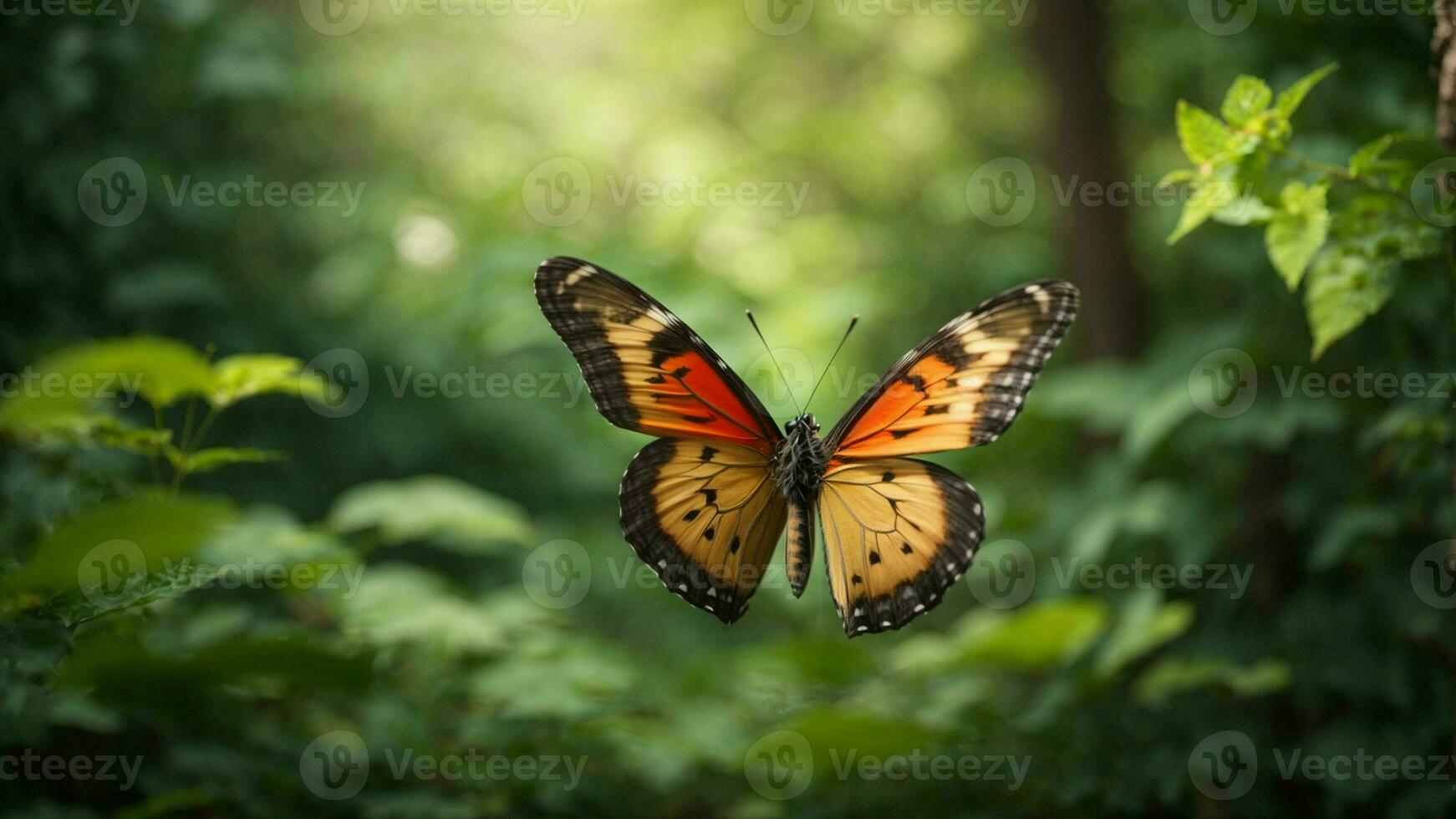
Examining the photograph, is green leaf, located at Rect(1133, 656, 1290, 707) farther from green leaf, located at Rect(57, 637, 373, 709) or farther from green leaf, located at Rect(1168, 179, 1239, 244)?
green leaf, located at Rect(57, 637, 373, 709)

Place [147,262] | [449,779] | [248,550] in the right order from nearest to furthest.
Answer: [248,550] → [449,779] → [147,262]

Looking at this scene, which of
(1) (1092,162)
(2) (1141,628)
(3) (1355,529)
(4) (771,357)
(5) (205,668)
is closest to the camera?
(5) (205,668)

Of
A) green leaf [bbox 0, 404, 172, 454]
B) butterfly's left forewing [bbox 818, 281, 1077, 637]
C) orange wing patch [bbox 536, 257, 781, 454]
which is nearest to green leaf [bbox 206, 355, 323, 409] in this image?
green leaf [bbox 0, 404, 172, 454]

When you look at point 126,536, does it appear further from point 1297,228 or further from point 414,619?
point 1297,228

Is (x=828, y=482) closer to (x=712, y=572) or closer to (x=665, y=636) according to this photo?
(x=712, y=572)

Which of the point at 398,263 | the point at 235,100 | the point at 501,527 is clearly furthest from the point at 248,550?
the point at 235,100

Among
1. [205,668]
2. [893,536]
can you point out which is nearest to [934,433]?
[893,536]
